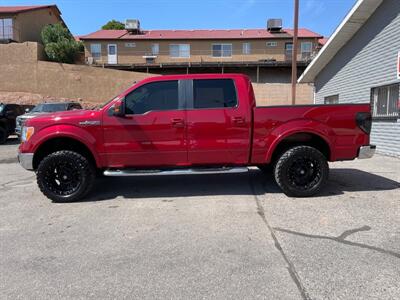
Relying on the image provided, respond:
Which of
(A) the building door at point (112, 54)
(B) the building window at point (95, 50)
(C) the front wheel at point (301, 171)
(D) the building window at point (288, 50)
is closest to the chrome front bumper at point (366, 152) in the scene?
(C) the front wheel at point (301, 171)

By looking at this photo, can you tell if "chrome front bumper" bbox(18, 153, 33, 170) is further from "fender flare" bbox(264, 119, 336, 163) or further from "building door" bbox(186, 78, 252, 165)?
"fender flare" bbox(264, 119, 336, 163)

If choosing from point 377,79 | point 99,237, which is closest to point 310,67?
point 377,79

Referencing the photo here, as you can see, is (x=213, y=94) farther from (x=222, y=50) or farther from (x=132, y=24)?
(x=132, y=24)

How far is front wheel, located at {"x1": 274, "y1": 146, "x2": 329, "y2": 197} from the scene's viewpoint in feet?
19.5

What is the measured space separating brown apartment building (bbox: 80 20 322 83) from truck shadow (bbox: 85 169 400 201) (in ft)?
101

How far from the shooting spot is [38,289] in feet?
10.4

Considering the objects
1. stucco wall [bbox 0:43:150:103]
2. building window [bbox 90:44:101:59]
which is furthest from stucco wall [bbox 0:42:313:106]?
building window [bbox 90:44:101:59]

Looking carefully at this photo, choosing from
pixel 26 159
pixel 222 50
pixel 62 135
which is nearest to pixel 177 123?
pixel 62 135

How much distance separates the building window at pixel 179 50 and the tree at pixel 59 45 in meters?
10.3

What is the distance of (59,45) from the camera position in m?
35.2

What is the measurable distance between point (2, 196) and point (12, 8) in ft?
129

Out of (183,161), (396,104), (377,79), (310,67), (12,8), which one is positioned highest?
(12,8)

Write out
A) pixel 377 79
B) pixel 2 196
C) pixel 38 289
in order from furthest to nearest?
1. pixel 377 79
2. pixel 2 196
3. pixel 38 289

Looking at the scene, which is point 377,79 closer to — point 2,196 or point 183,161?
point 183,161
